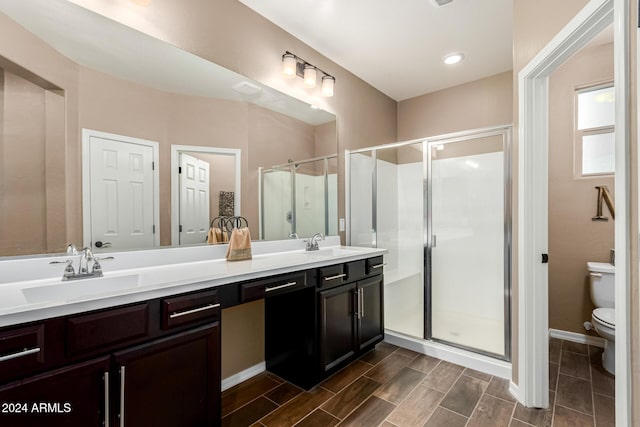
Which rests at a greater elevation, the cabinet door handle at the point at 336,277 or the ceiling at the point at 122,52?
the ceiling at the point at 122,52

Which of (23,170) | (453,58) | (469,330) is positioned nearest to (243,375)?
(23,170)

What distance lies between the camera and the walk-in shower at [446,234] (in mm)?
2400

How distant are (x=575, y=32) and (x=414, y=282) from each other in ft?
6.94

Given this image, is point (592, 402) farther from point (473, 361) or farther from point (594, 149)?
point (594, 149)

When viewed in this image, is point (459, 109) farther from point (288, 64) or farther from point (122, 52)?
point (122, 52)

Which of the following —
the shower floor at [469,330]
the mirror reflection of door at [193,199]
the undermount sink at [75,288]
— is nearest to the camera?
the undermount sink at [75,288]

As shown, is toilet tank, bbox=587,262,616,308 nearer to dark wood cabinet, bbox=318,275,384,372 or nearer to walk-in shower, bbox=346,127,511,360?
walk-in shower, bbox=346,127,511,360

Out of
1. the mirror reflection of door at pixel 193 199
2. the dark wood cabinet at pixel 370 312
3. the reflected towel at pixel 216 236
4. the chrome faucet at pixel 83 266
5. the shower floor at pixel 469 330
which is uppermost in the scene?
the mirror reflection of door at pixel 193 199

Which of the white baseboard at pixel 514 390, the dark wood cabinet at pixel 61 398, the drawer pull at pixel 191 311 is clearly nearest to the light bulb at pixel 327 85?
the drawer pull at pixel 191 311

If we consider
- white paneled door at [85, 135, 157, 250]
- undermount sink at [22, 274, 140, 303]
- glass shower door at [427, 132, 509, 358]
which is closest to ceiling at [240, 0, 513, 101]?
glass shower door at [427, 132, 509, 358]

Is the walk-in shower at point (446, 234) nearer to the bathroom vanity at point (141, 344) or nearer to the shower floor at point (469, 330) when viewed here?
the shower floor at point (469, 330)

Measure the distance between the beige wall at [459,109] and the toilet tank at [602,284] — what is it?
5.04ft

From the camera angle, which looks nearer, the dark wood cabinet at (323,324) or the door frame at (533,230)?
the door frame at (533,230)

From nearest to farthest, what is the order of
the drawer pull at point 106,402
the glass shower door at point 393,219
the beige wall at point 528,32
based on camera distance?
the drawer pull at point 106,402 < the beige wall at point 528,32 < the glass shower door at point 393,219
